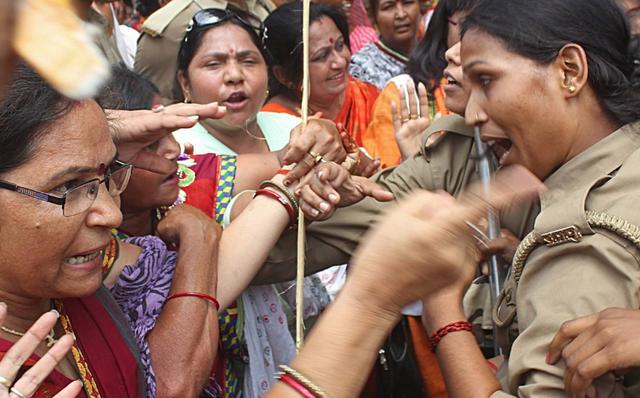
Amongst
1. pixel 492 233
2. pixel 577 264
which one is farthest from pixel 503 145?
pixel 577 264

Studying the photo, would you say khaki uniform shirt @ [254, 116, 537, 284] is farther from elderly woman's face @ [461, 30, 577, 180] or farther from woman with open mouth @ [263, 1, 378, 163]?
woman with open mouth @ [263, 1, 378, 163]

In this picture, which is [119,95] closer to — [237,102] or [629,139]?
[237,102]

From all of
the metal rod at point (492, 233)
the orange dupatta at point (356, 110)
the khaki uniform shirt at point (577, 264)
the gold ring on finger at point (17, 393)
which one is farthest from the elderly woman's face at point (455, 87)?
the gold ring on finger at point (17, 393)

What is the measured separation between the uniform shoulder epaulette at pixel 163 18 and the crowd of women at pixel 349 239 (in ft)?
5.25

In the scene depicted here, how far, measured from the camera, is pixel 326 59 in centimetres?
399

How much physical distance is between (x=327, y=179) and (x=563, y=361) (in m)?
0.80

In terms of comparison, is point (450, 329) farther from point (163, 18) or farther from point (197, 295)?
point (163, 18)

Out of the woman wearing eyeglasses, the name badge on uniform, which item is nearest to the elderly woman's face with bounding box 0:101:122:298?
the woman wearing eyeglasses

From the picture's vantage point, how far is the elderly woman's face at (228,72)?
10.5 ft

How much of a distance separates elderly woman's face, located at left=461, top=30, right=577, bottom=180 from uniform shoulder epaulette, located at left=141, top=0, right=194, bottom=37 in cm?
240

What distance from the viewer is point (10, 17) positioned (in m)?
0.59

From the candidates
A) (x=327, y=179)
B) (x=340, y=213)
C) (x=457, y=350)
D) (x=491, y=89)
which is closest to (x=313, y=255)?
(x=340, y=213)

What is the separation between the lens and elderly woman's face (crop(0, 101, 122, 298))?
5.40 feet

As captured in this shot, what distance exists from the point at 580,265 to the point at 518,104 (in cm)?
41
